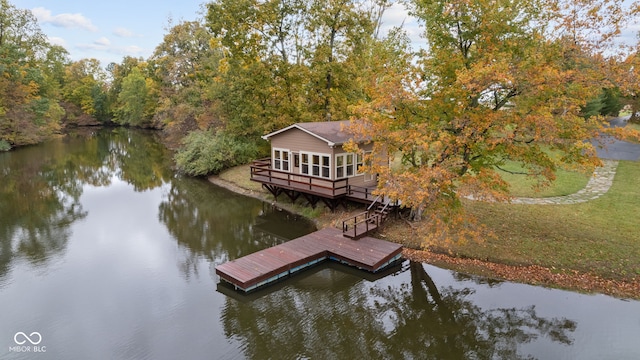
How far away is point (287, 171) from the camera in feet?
65.5

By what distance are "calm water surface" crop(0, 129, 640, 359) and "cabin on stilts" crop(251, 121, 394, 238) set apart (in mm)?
2162

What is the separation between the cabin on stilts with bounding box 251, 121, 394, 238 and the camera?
54.9 feet

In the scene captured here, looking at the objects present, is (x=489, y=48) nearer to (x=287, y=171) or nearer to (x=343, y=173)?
(x=343, y=173)

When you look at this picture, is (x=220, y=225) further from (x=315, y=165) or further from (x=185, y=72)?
(x=185, y=72)

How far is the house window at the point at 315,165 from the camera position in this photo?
58.5 ft

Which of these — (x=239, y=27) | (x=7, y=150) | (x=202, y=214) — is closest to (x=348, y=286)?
(x=202, y=214)

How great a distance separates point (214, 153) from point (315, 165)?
11916 mm

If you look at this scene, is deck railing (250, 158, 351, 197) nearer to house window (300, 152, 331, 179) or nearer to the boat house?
the boat house

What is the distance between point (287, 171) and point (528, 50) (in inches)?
478

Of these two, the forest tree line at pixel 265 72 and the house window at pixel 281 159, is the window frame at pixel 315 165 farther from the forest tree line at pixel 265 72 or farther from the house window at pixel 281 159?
the forest tree line at pixel 265 72

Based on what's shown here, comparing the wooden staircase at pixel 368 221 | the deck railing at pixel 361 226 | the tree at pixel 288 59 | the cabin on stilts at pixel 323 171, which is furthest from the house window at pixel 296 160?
the tree at pixel 288 59

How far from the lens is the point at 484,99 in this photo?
1267 cm

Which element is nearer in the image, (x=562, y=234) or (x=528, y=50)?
(x=528, y=50)

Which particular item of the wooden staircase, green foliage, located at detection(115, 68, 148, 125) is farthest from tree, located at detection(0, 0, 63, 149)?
the wooden staircase
